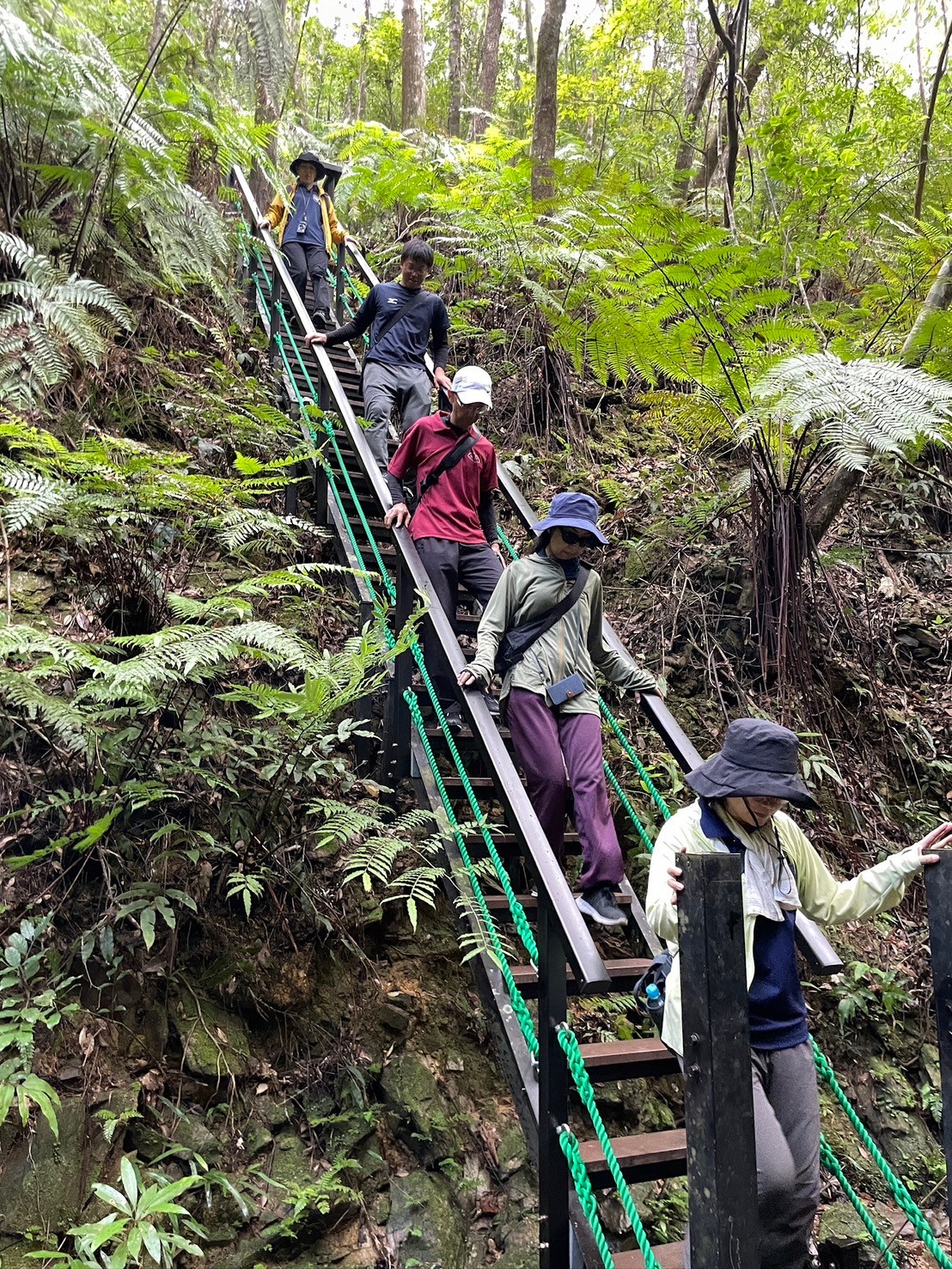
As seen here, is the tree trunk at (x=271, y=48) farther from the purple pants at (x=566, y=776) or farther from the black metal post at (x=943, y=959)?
the black metal post at (x=943, y=959)

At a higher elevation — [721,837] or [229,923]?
[721,837]

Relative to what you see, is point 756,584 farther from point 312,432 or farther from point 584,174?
point 584,174

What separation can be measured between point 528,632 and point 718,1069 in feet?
7.95

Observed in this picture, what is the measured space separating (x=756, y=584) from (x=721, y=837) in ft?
11.0

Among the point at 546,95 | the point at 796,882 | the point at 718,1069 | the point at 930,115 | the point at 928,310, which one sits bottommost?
the point at 796,882

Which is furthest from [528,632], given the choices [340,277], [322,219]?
[322,219]

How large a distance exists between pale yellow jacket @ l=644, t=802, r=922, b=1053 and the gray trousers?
10.6 inches

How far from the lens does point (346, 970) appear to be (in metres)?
3.94

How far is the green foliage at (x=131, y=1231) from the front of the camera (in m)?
2.49

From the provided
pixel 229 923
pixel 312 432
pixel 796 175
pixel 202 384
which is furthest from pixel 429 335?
pixel 229 923

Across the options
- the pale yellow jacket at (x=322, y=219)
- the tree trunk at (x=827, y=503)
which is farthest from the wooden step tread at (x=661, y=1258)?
the pale yellow jacket at (x=322, y=219)

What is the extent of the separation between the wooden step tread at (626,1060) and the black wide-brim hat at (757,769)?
4.26 feet

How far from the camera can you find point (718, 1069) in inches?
66.4

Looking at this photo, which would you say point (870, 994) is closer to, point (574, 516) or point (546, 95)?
point (574, 516)
